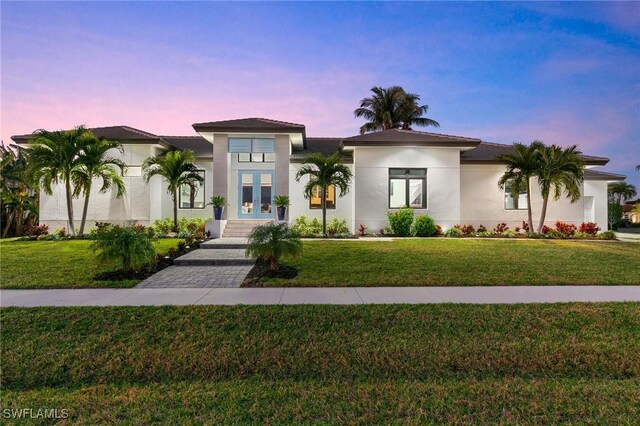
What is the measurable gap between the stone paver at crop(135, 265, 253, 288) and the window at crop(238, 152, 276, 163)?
916 centimetres

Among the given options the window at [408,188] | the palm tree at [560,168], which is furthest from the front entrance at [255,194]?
the palm tree at [560,168]

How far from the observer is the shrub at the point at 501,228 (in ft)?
56.3

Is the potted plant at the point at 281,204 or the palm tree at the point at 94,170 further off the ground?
the palm tree at the point at 94,170

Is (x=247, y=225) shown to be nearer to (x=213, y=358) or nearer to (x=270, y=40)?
(x=270, y=40)

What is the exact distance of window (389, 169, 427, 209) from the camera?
17.0 metres

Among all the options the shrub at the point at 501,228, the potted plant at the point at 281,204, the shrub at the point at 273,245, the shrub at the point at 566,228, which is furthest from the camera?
the shrub at the point at 501,228

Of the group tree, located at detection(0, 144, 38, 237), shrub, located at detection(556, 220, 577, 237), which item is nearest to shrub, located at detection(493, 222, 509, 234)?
shrub, located at detection(556, 220, 577, 237)

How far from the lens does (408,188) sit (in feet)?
56.3

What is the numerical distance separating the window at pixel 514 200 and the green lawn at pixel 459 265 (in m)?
6.10

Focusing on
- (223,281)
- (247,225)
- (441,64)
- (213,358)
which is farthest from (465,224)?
(213,358)

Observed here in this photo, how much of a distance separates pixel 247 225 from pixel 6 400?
12958 mm

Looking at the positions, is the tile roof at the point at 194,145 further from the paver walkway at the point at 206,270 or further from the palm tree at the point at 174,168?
the paver walkway at the point at 206,270

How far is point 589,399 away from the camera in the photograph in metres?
2.98

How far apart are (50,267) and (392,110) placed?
32.1m
